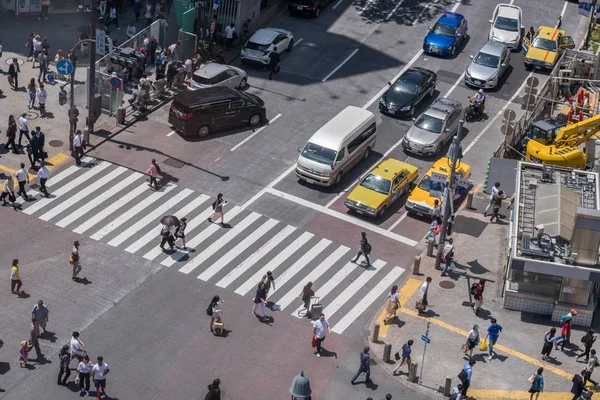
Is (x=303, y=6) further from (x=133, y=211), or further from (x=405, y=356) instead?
(x=405, y=356)

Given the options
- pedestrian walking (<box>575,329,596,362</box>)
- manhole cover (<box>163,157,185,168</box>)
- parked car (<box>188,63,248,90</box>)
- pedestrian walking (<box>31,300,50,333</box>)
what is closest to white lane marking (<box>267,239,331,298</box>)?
manhole cover (<box>163,157,185,168</box>)

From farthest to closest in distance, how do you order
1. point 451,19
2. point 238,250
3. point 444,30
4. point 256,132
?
point 451,19 < point 444,30 < point 256,132 < point 238,250

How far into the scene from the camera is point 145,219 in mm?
51594

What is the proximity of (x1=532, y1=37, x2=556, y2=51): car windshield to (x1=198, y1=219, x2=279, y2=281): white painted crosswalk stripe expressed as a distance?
946 inches

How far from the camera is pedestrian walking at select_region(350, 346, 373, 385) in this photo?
41938 millimetres

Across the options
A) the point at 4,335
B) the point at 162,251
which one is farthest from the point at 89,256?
the point at 4,335

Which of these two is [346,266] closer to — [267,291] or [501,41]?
[267,291]

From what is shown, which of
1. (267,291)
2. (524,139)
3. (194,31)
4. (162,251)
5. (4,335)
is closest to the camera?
(4,335)

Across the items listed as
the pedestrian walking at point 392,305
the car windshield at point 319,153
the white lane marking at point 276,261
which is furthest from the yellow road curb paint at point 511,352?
the car windshield at point 319,153

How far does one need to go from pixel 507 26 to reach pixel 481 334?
29452mm

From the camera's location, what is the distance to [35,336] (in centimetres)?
4172

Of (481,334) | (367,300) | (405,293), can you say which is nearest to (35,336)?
(367,300)

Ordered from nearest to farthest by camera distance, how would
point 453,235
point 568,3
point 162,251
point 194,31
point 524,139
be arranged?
point 162,251 → point 453,235 → point 524,139 → point 194,31 → point 568,3

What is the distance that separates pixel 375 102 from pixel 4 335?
27251 mm
